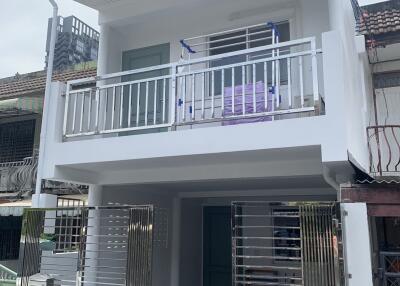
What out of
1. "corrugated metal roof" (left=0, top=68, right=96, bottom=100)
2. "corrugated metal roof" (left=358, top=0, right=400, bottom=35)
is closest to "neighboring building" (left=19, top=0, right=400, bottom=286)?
"corrugated metal roof" (left=358, top=0, right=400, bottom=35)

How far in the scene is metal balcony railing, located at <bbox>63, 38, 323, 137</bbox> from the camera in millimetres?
5961

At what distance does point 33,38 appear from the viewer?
2111cm

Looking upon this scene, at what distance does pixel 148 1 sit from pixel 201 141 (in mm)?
3892

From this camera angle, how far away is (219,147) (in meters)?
6.03

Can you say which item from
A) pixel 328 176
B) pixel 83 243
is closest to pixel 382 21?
pixel 328 176

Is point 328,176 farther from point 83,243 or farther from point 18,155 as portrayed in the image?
point 18,155

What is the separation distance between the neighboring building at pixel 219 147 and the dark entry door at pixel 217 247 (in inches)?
1.6

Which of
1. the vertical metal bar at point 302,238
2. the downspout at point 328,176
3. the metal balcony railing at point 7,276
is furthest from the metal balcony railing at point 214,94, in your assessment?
the metal balcony railing at point 7,276

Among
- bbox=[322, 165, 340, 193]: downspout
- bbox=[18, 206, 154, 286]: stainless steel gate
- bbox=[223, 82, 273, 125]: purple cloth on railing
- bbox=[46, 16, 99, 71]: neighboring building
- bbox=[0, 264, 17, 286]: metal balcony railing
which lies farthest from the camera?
bbox=[46, 16, 99, 71]: neighboring building

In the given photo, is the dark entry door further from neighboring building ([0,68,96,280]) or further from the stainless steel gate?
neighboring building ([0,68,96,280])

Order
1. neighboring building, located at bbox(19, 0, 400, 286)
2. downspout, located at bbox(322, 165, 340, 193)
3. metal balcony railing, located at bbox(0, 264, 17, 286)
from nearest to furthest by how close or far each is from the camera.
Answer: neighboring building, located at bbox(19, 0, 400, 286), downspout, located at bbox(322, 165, 340, 193), metal balcony railing, located at bbox(0, 264, 17, 286)

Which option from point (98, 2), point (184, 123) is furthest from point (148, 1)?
point (184, 123)

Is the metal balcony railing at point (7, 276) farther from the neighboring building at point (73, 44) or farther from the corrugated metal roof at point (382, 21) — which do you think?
the neighboring building at point (73, 44)

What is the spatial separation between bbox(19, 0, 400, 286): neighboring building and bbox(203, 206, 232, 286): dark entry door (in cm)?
4
